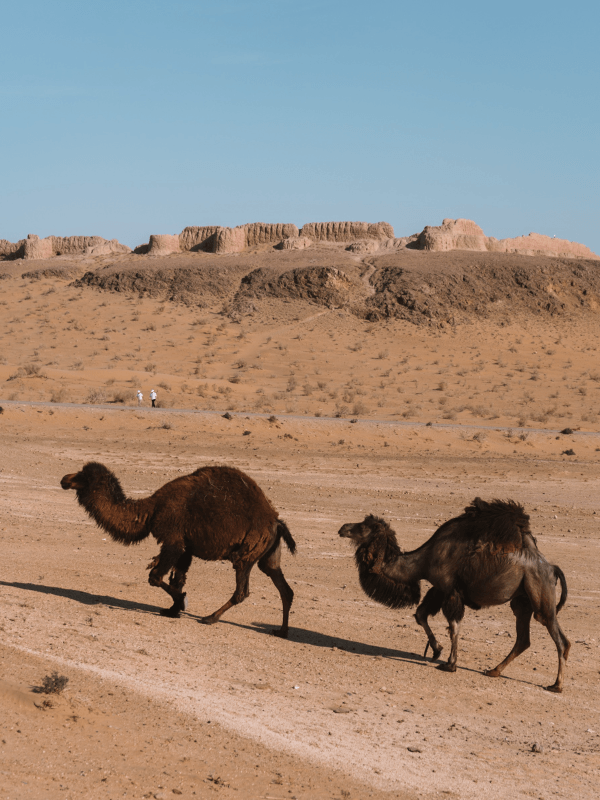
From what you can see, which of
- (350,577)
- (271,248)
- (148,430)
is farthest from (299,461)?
(271,248)

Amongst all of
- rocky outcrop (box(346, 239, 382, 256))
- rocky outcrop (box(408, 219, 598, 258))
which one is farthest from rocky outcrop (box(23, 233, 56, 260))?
rocky outcrop (box(408, 219, 598, 258))

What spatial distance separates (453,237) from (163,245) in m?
29.7

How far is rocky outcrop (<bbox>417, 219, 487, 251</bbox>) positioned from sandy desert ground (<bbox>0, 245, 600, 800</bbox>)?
47.7m

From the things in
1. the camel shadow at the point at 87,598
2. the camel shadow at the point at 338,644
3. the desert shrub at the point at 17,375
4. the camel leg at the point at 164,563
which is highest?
the desert shrub at the point at 17,375

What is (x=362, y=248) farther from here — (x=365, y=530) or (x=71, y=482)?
(x=365, y=530)

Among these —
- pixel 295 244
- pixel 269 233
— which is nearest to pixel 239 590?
pixel 295 244

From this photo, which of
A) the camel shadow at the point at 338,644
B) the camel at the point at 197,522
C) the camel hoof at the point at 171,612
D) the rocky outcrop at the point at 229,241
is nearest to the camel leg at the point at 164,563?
the camel at the point at 197,522

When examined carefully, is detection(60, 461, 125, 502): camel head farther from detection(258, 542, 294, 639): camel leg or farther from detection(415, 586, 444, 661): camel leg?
detection(415, 586, 444, 661): camel leg

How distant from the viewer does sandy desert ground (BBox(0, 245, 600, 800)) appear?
219 inches

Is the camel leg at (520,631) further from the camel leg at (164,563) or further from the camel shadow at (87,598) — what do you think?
the camel shadow at (87,598)

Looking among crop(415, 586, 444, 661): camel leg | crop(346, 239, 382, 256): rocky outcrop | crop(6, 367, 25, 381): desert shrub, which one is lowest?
crop(415, 586, 444, 661): camel leg

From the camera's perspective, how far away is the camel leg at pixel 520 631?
8.19m

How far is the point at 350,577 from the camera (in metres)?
12.7

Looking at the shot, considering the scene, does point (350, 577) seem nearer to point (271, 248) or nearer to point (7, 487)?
point (7, 487)
